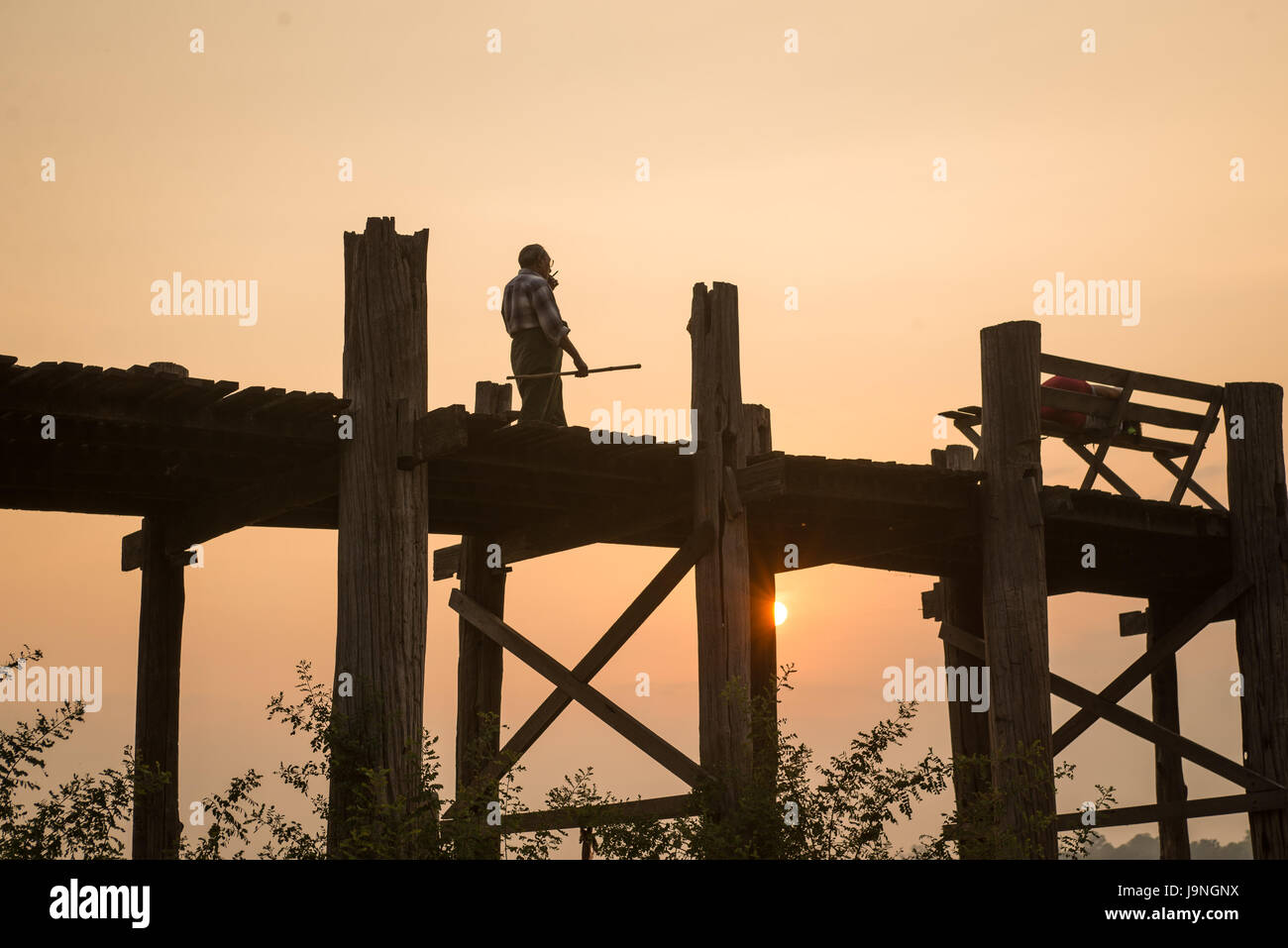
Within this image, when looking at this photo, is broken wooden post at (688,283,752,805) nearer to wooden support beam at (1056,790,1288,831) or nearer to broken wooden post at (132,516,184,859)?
broken wooden post at (132,516,184,859)

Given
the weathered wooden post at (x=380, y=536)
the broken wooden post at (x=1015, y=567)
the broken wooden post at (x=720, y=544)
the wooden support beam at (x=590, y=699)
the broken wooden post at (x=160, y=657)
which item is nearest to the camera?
the weathered wooden post at (x=380, y=536)

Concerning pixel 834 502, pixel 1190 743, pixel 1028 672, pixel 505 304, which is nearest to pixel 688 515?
pixel 834 502

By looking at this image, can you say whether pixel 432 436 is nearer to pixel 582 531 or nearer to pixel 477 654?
pixel 582 531

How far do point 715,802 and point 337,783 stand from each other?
263 cm

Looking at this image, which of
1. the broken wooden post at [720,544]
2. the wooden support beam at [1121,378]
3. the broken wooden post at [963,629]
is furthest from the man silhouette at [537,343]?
the broken wooden post at [963,629]

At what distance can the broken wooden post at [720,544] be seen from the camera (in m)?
11.7

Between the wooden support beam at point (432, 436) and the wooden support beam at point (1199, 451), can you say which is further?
the wooden support beam at point (1199, 451)

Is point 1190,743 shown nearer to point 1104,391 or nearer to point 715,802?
point 1104,391

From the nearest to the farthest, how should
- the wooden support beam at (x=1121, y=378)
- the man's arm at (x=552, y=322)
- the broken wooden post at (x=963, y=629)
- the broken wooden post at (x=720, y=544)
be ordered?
the broken wooden post at (x=720, y=544) → the man's arm at (x=552, y=322) → the wooden support beam at (x=1121, y=378) → the broken wooden post at (x=963, y=629)

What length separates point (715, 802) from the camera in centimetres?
1143

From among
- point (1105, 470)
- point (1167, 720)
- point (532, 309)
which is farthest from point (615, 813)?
point (1167, 720)

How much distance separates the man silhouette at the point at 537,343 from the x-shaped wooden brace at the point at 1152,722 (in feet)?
19.2

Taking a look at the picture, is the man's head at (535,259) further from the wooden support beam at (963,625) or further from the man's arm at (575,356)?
the wooden support beam at (963,625)

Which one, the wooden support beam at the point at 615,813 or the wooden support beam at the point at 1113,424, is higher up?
the wooden support beam at the point at 1113,424
